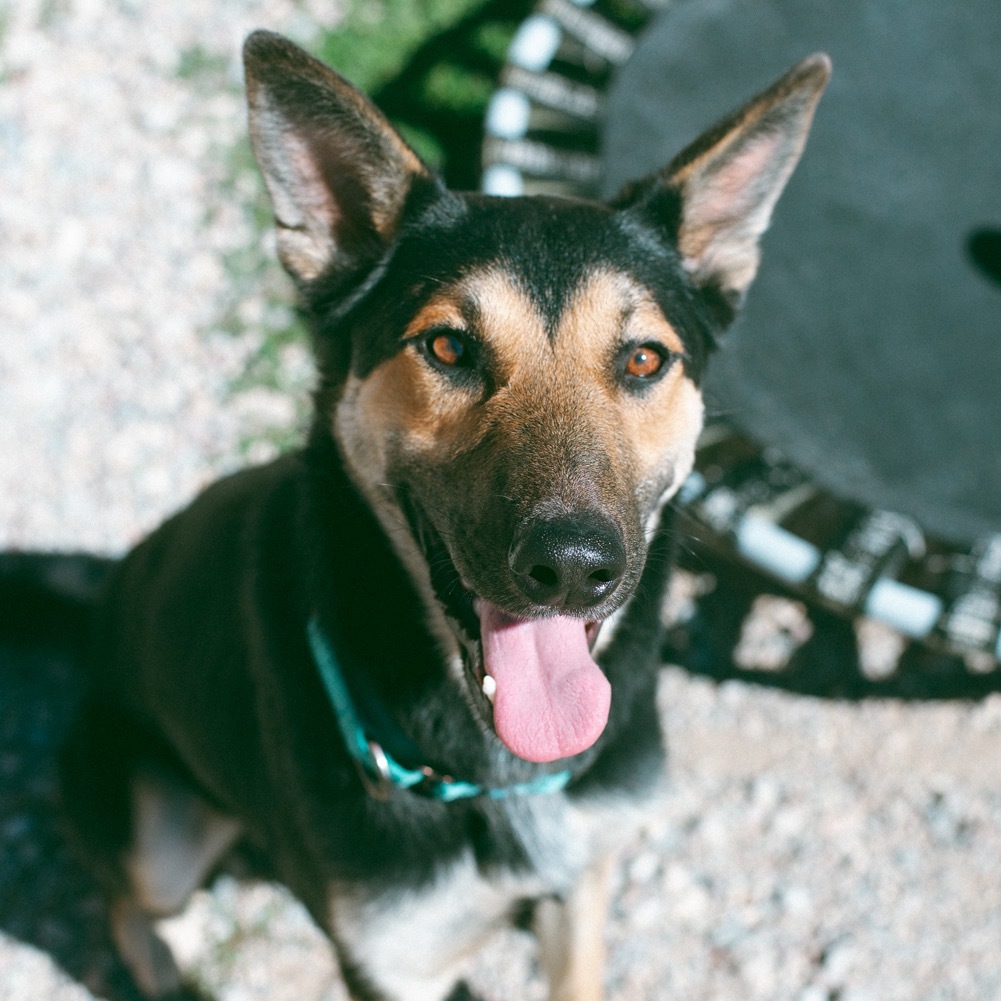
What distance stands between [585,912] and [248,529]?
1.37 meters

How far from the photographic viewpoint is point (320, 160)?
85.5 inches

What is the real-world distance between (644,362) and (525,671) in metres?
0.73

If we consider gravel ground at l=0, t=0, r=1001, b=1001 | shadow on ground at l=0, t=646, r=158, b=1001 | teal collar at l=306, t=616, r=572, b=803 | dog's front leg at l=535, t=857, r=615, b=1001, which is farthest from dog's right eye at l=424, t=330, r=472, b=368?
shadow on ground at l=0, t=646, r=158, b=1001

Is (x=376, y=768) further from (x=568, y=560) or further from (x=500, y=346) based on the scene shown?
(x=500, y=346)

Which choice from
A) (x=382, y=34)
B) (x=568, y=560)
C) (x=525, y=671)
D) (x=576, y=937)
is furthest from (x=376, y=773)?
(x=382, y=34)

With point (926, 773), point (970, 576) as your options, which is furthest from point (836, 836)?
point (970, 576)

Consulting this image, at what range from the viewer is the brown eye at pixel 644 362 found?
7.09 feet

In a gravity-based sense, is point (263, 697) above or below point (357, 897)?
above

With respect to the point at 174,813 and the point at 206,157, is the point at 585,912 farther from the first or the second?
the point at 206,157

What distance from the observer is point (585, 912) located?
8.75 ft

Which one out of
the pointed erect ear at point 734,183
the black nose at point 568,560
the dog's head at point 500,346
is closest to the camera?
the black nose at point 568,560

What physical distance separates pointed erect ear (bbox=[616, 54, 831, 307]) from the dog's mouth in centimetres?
94

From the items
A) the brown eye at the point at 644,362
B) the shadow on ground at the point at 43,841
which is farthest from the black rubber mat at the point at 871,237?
the shadow on ground at the point at 43,841

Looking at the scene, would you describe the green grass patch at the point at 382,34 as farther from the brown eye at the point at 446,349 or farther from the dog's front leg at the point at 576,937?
the dog's front leg at the point at 576,937
